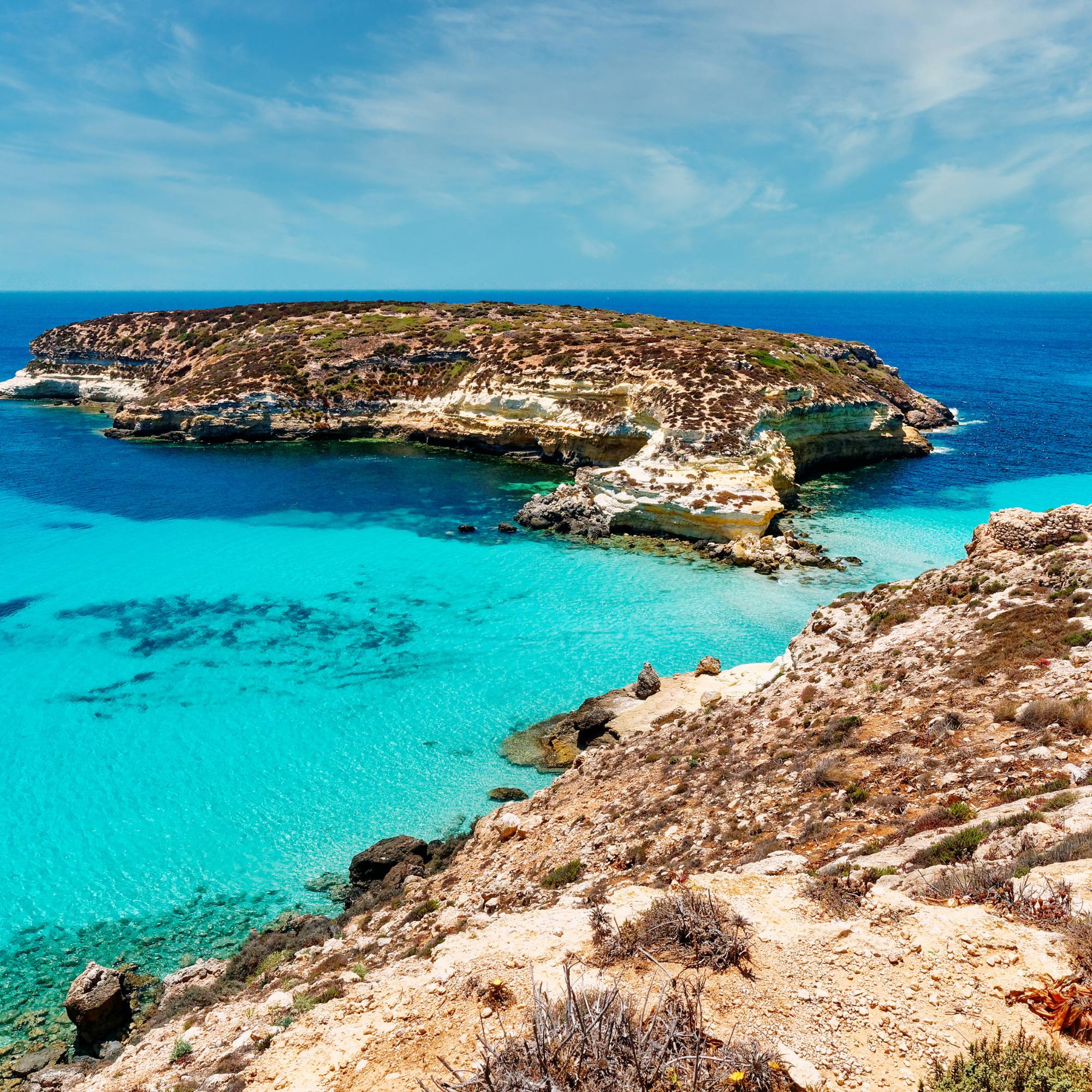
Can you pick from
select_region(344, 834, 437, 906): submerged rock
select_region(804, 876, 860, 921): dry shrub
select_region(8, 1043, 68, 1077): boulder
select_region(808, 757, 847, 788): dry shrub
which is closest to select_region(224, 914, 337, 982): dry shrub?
select_region(344, 834, 437, 906): submerged rock

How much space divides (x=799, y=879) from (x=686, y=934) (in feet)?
8.07

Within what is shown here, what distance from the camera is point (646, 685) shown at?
968 inches

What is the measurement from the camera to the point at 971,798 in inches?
448

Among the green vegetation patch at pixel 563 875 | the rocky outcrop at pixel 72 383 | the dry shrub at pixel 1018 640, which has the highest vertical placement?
the rocky outcrop at pixel 72 383

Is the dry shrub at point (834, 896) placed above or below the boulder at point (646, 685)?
above

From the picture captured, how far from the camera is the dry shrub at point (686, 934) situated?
854 centimetres

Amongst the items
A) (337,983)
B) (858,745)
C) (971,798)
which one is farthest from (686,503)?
(337,983)

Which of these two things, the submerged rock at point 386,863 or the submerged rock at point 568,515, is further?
the submerged rock at point 568,515

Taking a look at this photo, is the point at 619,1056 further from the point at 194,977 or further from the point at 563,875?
the point at 194,977

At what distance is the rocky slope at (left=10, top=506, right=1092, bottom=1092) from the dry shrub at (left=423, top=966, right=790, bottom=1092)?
0.83 ft

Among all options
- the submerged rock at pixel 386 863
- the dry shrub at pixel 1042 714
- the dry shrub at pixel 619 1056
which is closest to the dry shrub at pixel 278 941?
the submerged rock at pixel 386 863

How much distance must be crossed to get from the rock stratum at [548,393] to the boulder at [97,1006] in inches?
1329

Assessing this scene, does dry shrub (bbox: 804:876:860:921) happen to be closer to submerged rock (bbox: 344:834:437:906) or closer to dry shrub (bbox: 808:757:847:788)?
dry shrub (bbox: 808:757:847:788)

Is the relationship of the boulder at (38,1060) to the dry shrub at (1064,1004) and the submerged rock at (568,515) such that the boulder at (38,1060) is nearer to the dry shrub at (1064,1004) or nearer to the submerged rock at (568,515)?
the dry shrub at (1064,1004)
